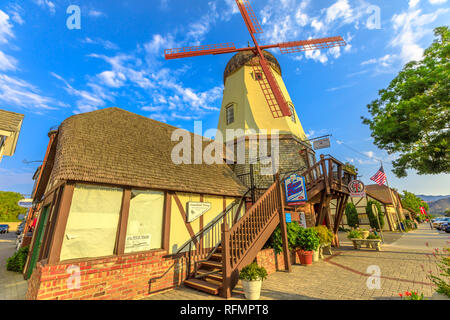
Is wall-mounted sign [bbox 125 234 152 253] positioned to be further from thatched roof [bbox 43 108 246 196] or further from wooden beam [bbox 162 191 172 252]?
thatched roof [bbox 43 108 246 196]

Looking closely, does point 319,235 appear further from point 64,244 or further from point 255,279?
point 64,244

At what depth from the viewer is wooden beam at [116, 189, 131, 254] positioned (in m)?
5.75

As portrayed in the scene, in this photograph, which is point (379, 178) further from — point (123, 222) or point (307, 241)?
point (123, 222)

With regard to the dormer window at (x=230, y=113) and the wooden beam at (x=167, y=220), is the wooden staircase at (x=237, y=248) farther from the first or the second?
the dormer window at (x=230, y=113)

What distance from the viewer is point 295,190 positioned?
8461 millimetres

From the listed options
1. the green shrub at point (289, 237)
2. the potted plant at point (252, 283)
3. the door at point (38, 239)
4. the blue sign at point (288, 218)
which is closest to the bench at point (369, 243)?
the green shrub at point (289, 237)


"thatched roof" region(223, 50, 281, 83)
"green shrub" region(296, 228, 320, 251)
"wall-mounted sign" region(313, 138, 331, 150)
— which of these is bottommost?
"green shrub" region(296, 228, 320, 251)

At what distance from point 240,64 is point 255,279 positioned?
17.3 m

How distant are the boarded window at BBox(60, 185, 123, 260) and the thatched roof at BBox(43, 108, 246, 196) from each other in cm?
51

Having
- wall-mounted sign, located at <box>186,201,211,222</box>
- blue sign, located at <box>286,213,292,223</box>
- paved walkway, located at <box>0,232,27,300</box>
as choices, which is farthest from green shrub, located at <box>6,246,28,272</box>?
blue sign, located at <box>286,213,292,223</box>

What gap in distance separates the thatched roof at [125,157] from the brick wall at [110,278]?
224 cm

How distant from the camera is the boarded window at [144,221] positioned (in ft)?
20.3

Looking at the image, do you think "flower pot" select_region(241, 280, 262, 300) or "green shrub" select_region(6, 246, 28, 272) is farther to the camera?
"green shrub" select_region(6, 246, 28, 272)

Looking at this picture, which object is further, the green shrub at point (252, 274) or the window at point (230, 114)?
the window at point (230, 114)
